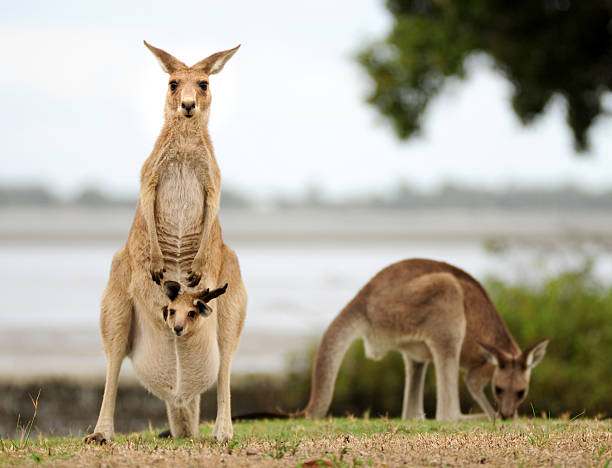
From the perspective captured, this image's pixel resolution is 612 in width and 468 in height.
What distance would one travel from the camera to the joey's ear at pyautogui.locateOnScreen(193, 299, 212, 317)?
11.1 feet

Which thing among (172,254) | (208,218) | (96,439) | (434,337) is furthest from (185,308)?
(434,337)

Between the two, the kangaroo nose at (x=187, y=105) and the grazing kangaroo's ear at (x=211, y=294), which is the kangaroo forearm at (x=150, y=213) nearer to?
the grazing kangaroo's ear at (x=211, y=294)

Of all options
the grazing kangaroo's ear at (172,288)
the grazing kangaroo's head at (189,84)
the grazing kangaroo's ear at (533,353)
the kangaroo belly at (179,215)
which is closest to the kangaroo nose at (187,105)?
the grazing kangaroo's head at (189,84)

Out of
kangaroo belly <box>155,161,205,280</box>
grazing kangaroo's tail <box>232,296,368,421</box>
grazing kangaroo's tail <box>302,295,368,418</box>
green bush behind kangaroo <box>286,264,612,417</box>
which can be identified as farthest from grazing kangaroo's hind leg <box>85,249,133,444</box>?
green bush behind kangaroo <box>286,264,612,417</box>

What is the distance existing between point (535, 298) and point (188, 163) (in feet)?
20.5

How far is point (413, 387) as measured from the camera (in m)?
5.15

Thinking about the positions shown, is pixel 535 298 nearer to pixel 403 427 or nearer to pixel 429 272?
pixel 429 272

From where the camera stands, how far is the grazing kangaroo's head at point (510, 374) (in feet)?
15.8

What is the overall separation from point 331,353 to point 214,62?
217 cm

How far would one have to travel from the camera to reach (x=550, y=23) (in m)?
11.5

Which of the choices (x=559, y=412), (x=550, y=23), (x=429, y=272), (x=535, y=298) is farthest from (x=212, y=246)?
(x=550, y=23)

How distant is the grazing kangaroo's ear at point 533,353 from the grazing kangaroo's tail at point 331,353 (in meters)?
1.03

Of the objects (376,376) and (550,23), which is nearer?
(376,376)

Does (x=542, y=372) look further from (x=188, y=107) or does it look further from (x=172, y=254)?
(x=188, y=107)
